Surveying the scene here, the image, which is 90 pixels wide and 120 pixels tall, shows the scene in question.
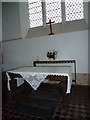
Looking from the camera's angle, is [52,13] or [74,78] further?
[52,13]

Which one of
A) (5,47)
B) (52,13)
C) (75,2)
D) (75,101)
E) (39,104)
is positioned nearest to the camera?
(39,104)

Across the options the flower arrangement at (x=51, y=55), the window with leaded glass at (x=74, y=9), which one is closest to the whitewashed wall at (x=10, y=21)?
the flower arrangement at (x=51, y=55)

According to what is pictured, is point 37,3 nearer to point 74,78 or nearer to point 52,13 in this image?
point 52,13

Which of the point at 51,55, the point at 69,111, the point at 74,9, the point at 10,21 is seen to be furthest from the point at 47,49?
the point at 69,111

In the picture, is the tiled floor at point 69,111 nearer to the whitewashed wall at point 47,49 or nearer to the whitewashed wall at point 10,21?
the whitewashed wall at point 47,49

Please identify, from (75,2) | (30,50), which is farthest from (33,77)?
(75,2)

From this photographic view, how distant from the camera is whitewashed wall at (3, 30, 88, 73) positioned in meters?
4.51

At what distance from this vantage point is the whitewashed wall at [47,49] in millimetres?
4508

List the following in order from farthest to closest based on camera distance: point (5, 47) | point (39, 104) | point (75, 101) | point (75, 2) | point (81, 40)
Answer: point (5, 47) → point (75, 2) → point (81, 40) → point (75, 101) → point (39, 104)

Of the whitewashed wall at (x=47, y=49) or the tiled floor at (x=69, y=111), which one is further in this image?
the whitewashed wall at (x=47, y=49)

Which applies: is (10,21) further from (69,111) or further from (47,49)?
(69,111)

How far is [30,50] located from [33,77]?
90.6 inches

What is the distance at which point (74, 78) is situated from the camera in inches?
183

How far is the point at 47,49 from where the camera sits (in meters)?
4.98
